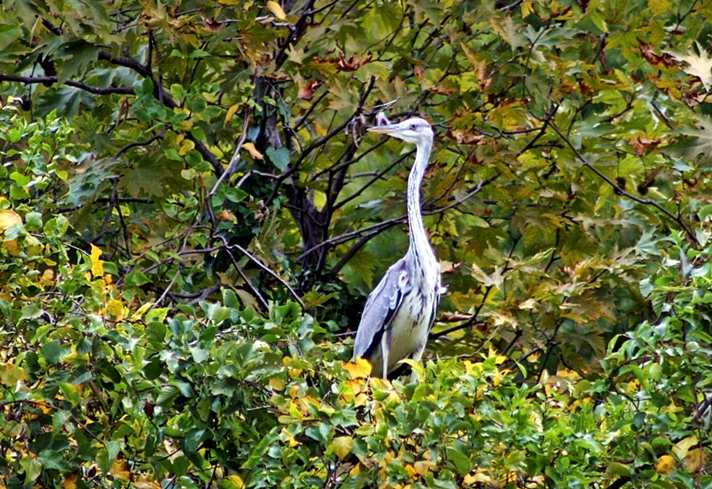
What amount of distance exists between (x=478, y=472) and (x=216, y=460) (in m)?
0.88

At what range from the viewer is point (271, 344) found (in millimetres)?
4289

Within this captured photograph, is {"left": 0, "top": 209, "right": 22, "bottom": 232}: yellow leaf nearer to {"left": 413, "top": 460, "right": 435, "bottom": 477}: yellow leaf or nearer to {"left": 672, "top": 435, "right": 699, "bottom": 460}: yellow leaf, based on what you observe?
{"left": 413, "top": 460, "right": 435, "bottom": 477}: yellow leaf

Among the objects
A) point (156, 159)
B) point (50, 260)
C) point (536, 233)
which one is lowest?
point (536, 233)

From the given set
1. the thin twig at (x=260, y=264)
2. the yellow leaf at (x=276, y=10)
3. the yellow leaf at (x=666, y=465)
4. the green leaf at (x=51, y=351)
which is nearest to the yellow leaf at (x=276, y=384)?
the green leaf at (x=51, y=351)

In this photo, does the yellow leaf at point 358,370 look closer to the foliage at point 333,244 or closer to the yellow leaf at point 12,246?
the foliage at point 333,244

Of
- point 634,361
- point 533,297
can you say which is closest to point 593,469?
point 634,361

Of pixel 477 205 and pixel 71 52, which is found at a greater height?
pixel 71 52

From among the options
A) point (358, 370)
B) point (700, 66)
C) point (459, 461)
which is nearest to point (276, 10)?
point (700, 66)

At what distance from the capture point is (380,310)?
5.81 m

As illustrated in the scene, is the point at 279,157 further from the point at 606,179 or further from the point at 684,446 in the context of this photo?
the point at 684,446

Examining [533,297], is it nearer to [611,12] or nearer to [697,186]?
[697,186]

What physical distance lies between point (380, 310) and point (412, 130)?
881mm

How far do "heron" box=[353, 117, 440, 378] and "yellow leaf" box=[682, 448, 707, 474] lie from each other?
2164 millimetres

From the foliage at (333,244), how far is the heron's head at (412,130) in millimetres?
117
